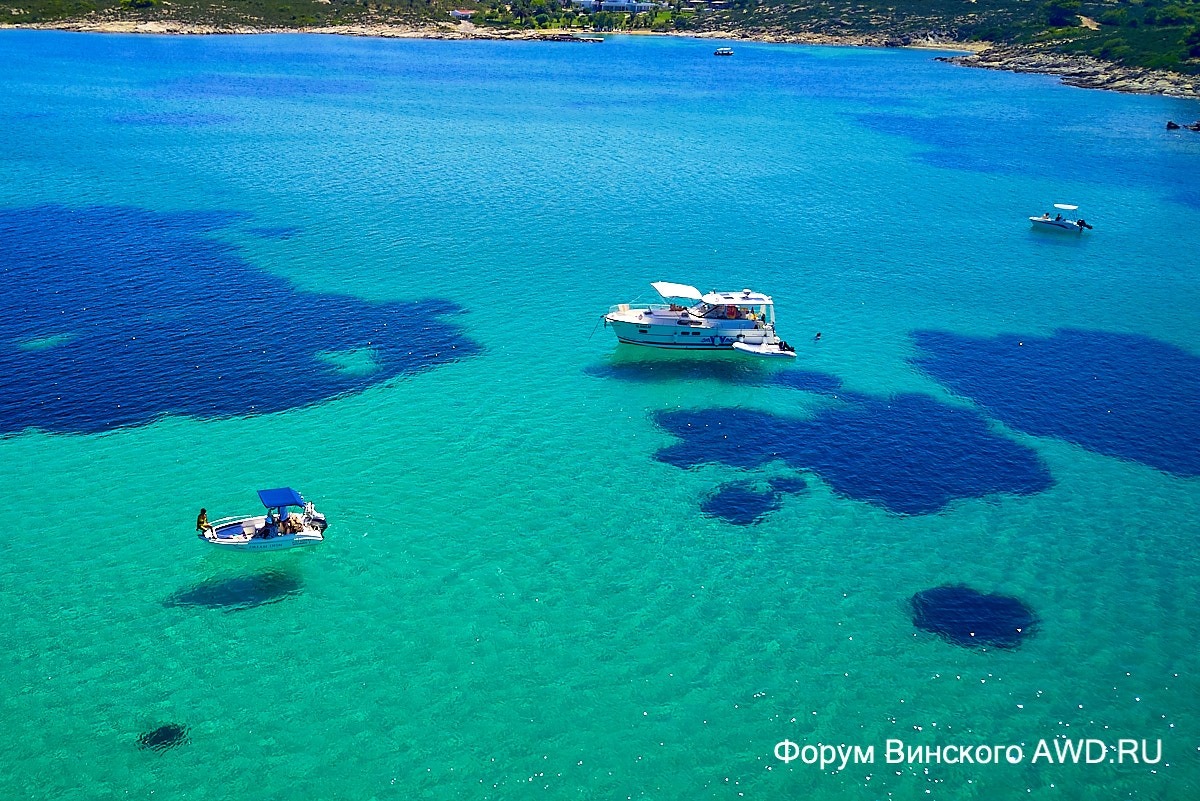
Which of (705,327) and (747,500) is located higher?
(705,327)

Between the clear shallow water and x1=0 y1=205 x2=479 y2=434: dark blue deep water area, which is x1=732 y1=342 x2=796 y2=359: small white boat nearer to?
the clear shallow water

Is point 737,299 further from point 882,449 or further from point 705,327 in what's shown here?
point 882,449

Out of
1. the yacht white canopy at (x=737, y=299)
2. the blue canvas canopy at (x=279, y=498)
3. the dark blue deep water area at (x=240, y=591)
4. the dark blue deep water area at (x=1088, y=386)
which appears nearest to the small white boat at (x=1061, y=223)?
the dark blue deep water area at (x=1088, y=386)

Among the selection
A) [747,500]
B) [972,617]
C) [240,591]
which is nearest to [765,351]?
[747,500]

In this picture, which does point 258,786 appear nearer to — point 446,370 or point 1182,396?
point 446,370

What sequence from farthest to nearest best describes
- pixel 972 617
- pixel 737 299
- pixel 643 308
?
pixel 643 308 < pixel 737 299 < pixel 972 617

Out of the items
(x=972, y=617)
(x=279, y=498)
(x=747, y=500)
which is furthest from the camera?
(x=747, y=500)

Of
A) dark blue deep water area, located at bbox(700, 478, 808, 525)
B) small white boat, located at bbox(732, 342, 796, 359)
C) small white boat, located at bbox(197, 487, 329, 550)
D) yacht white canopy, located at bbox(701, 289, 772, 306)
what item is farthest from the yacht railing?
small white boat, located at bbox(197, 487, 329, 550)
